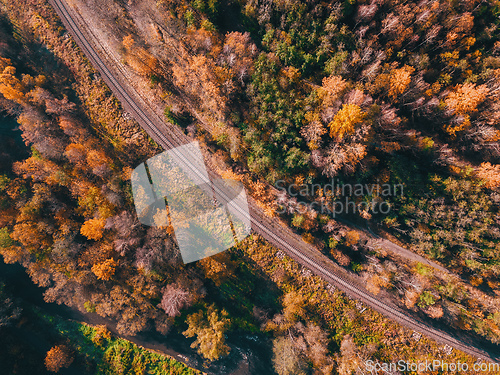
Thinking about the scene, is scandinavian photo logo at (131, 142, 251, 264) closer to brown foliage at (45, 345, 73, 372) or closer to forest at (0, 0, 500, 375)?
forest at (0, 0, 500, 375)

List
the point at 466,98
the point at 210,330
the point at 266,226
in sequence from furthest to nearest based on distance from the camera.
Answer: the point at 266,226
the point at 210,330
the point at 466,98

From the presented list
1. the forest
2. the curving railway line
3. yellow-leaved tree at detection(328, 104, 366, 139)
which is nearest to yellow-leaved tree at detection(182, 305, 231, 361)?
the forest

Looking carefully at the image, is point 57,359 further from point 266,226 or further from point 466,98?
point 466,98

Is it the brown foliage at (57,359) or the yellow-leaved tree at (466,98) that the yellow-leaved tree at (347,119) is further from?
the brown foliage at (57,359)

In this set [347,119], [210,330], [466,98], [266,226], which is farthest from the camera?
[266,226]

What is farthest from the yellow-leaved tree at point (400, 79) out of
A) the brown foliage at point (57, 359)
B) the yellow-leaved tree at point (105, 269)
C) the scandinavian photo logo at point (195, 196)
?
the brown foliage at point (57, 359)

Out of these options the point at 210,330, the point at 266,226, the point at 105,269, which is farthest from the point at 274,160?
the point at 105,269
